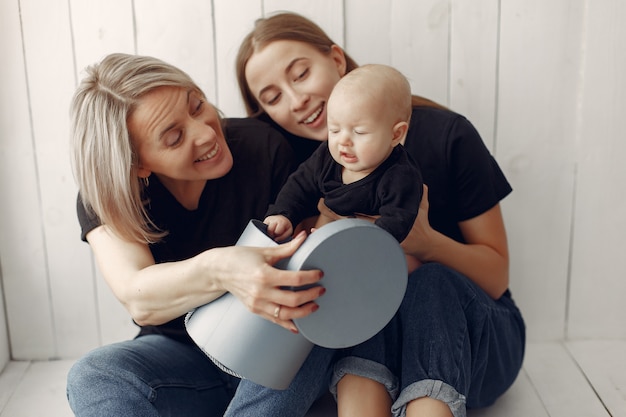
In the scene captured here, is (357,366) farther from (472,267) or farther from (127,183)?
(127,183)

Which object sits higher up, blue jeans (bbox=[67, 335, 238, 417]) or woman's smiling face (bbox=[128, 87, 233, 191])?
woman's smiling face (bbox=[128, 87, 233, 191])

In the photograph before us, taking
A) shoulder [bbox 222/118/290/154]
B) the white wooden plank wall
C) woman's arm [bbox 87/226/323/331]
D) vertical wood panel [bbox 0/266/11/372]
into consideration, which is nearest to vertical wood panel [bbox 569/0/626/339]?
the white wooden plank wall

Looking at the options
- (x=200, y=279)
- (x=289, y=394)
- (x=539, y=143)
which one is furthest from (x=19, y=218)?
(x=539, y=143)

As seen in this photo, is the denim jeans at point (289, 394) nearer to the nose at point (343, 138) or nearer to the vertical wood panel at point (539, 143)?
the nose at point (343, 138)

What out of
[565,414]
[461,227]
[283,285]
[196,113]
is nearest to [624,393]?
[565,414]

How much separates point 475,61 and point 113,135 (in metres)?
0.84

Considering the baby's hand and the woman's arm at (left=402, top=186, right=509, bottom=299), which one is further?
the woman's arm at (left=402, top=186, right=509, bottom=299)

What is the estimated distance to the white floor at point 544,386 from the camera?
151 cm

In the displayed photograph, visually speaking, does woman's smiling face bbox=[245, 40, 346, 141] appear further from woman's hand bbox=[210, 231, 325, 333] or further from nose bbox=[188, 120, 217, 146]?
woman's hand bbox=[210, 231, 325, 333]

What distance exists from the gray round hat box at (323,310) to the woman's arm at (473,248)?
0.25 m

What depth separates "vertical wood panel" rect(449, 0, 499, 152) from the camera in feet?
5.27

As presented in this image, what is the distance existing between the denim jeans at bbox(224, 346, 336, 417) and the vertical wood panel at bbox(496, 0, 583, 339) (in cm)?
69

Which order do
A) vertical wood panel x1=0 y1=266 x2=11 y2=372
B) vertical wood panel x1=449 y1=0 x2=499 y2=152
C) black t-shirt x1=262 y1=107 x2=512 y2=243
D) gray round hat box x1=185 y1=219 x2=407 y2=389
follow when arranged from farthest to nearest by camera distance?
vertical wood panel x1=0 y1=266 x2=11 y2=372 < vertical wood panel x1=449 y1=0 x2=499 y2=152 < black t-shirt x1=262 y1=107 x2=512 y2=243 < gray round hat box x1=185 y1=219 x2=407 y2=389

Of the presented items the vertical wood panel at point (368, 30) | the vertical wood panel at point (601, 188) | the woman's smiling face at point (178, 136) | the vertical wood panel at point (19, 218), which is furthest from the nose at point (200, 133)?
the vertical wood panel at point (601, 188)
